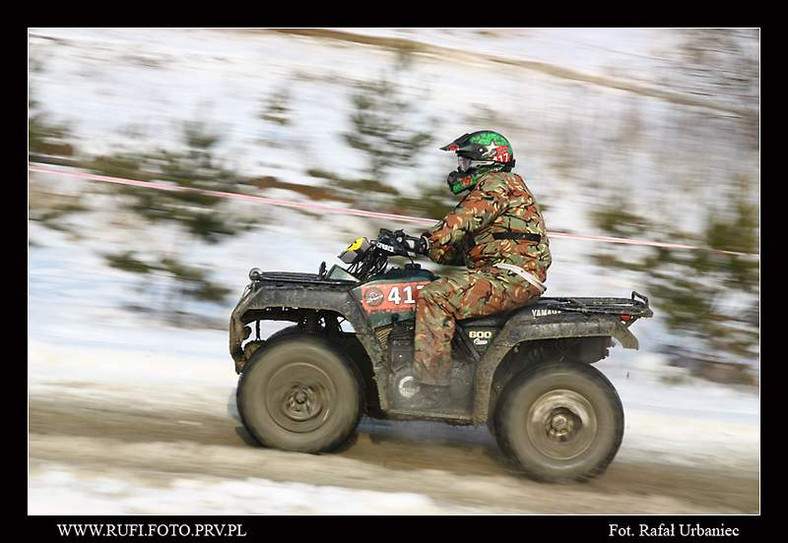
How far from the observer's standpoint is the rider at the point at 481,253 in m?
6.52

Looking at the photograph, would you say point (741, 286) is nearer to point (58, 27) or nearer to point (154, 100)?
point (154, 100)

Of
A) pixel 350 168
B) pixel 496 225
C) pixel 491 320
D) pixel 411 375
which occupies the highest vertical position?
pixel 350 168

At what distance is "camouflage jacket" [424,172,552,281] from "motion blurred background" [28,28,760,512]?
273cm

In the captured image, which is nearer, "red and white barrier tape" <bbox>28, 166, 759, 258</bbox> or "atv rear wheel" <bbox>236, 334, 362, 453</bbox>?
"atv rear wheel" <bbox>236, 334, 362, 453</bbox>

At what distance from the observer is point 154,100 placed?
12422 millimetres

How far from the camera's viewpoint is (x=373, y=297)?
6676 millimetres

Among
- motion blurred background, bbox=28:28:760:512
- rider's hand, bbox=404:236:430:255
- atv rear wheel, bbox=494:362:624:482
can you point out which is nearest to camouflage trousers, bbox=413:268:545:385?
rider's hand, bbox=404:236:430:255

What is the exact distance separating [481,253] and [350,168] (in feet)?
17.3

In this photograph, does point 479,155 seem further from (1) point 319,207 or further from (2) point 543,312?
(1) point 319,207

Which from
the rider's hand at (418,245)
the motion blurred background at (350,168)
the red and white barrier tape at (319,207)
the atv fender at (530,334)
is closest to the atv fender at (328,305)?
the rider's hand at (418,245)

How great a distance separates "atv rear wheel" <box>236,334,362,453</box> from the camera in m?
6.60

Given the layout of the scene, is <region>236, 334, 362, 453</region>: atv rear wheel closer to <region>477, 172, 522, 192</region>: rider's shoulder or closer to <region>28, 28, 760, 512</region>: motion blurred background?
<region>477, 172, 522, 192</region>: rider's shoulder

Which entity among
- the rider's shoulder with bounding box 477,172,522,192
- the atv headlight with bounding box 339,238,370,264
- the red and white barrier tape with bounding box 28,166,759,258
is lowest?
the atv headlight with bounding box 339,238,370,264

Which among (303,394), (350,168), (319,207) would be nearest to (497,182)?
(303,394)
